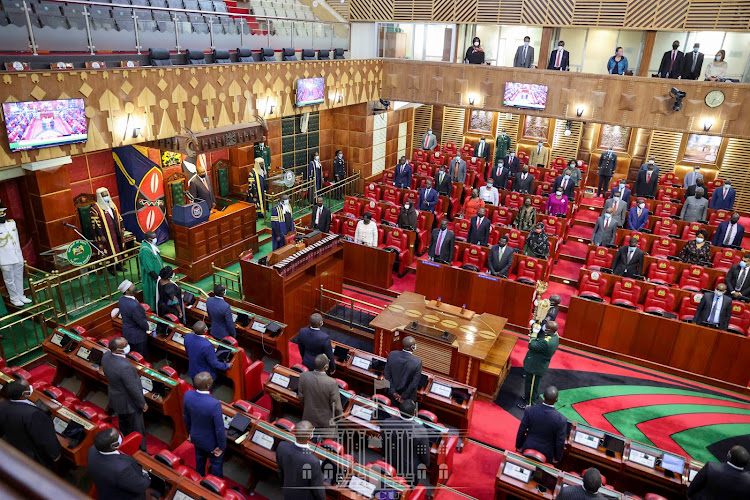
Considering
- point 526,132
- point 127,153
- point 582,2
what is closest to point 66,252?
point 127,153

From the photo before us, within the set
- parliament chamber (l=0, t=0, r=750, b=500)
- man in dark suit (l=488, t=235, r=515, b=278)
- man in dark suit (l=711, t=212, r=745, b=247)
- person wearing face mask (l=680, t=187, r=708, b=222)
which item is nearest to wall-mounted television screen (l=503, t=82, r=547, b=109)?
parliament chamber (l=0, t=0, r=750, b=500)

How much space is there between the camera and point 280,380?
6.73m

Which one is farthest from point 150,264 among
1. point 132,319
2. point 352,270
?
point 352,270

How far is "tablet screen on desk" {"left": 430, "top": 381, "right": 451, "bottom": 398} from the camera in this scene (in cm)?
698

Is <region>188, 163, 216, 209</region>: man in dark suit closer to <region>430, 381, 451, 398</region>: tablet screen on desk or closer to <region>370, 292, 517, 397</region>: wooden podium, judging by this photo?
<region>370, 292, 517, 397</region>: wooden podium

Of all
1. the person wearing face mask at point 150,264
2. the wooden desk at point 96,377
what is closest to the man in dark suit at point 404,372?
the wooden desk at point 96,377

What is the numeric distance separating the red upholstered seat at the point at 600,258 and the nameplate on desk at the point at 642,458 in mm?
5670

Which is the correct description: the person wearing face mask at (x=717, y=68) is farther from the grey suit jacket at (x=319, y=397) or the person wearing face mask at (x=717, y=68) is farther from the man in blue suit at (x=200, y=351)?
the man in blue suit at (x=200, y=351)

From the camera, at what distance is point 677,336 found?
8.86 metres

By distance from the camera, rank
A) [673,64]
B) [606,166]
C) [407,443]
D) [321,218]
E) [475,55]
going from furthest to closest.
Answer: [475,55] < [606,166] < [673,64] < [321,218] < [407,443]

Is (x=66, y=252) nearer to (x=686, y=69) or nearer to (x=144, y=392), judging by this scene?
(x=144, y=392)

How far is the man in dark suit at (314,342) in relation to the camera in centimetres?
684

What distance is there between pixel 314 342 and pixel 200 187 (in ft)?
19.3

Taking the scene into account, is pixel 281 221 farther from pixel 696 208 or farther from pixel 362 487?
pixel 696 208
